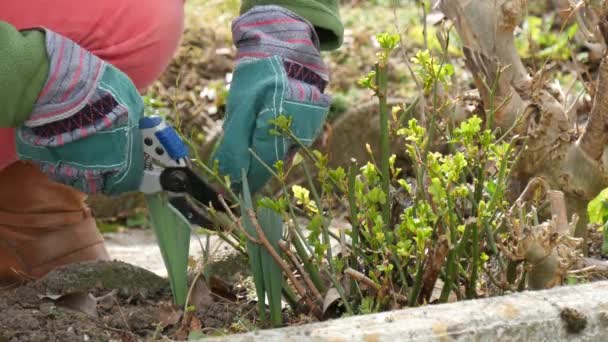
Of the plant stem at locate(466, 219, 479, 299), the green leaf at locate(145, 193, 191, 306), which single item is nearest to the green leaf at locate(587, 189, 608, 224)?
the plant stem at locate(466, 219, 479, 299)

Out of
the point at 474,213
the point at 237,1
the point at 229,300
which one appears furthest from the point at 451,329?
the point at 237,1

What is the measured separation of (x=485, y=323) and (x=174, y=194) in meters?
0.70

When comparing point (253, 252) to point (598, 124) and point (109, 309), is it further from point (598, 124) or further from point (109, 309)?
point (598, 124)

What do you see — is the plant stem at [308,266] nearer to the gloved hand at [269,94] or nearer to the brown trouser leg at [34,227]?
the gloved hand at [269,94]

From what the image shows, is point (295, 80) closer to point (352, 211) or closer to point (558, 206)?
point (352, 211)

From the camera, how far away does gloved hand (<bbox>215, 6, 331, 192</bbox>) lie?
2.04 m

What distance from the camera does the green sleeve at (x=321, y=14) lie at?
2.26 m

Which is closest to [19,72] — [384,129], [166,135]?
[166,135]

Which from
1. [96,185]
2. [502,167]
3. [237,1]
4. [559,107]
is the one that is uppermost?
[237,1]

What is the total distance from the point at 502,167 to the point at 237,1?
13.6ft

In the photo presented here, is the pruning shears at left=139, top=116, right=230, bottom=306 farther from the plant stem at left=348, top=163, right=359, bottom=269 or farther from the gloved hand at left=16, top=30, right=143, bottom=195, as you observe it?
the plant stem at left=348, top=163, right=359, bottom=269

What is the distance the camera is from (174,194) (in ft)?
6.81

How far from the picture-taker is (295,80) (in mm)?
2100

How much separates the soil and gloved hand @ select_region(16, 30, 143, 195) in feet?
0.76
